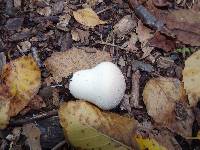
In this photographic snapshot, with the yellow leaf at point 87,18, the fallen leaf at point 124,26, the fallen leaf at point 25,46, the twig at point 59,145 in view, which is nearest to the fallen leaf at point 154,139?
the twig at point 59,145

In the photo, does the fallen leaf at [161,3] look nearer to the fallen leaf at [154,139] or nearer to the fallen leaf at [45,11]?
the fallen leaf at [45,11]

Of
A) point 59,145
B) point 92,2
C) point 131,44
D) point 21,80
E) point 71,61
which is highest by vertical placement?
point 92,2

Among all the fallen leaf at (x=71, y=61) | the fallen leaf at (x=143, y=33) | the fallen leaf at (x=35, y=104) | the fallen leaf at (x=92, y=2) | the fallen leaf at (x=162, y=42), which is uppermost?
the fallen leaf at (x=92, y=2)

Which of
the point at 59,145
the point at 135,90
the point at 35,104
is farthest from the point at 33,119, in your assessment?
the point at 135,90

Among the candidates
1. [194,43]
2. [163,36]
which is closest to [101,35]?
[163,36]

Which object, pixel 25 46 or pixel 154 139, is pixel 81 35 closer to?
pixel 25 46

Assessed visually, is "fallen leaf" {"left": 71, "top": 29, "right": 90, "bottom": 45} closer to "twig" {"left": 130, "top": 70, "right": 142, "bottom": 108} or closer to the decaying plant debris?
the decaying plant debris

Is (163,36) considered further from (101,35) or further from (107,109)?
(107,109)
